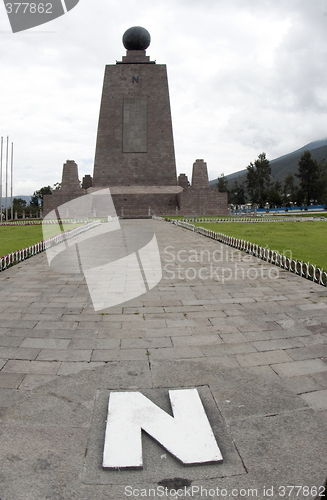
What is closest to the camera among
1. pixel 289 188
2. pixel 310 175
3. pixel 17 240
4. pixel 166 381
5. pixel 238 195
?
pixel 166 381

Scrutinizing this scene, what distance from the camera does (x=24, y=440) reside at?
2.85m

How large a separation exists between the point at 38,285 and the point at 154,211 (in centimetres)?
3144

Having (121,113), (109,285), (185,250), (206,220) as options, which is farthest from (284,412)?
(121,113)

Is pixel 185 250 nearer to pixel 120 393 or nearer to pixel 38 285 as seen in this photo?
pixel 38 285

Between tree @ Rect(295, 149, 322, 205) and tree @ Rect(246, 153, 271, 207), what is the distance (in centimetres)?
671

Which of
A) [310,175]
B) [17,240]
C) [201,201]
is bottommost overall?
[17,240]

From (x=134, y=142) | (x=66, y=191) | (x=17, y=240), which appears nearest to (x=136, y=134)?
(x=134, y=142)

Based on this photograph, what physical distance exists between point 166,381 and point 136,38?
48.1 metres

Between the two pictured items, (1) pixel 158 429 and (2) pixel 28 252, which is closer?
(1) pixel 158 429

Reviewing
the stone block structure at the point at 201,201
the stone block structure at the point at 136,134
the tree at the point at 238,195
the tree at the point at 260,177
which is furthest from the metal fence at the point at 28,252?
the tree at the point at 238,195

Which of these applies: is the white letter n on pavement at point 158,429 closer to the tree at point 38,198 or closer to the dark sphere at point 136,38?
the dark sphere at point 136,38

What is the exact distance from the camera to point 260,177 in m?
74.9

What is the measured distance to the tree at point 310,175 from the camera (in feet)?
231

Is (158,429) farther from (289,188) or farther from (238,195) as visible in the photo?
(289,188)
